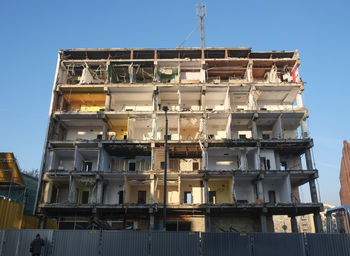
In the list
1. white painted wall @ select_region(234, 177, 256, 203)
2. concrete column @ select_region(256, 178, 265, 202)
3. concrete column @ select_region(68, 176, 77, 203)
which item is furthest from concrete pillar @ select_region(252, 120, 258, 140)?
concrete column @ select_region(68, 176, 77, 203)

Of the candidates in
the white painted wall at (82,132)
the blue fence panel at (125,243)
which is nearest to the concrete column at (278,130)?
the white painted wall at (82,132)

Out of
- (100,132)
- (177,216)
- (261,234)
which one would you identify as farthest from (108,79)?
(261,234)

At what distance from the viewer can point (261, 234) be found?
1811cm

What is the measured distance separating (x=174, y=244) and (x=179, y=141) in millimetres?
20032

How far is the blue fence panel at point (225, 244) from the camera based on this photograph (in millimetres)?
17844

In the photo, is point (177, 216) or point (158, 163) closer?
point (177, 216)

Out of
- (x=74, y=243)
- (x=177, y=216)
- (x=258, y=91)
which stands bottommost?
(x=74, y=243)

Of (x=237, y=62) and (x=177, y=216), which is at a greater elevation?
(x=237, y=62)

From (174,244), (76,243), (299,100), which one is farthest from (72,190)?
(299,100)

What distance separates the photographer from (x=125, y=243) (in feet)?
60.1

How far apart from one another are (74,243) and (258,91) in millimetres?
31139

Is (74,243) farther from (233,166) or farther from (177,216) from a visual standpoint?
(233,166)

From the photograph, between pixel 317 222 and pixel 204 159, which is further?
pixel 204 159

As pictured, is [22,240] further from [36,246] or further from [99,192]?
[99,192]
